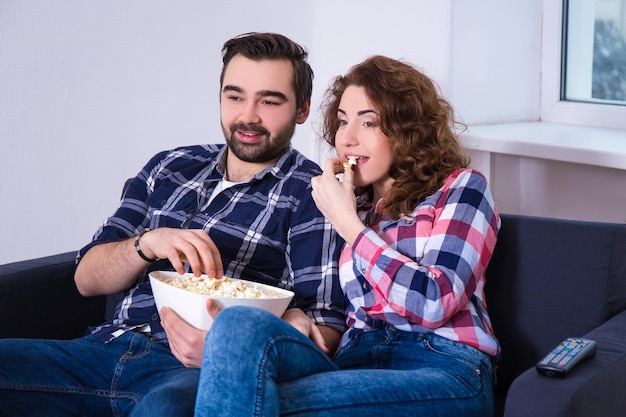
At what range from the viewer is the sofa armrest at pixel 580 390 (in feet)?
4.84

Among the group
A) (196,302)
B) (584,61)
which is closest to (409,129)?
(196,302)

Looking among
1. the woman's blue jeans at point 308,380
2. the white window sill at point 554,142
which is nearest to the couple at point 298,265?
the woman's blue jeans at point 308,380

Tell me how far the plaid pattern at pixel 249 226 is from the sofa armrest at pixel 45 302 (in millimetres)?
125

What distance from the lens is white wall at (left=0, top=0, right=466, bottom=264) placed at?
2963mm

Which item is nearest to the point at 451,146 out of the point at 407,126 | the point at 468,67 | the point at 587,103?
the point at 407,126

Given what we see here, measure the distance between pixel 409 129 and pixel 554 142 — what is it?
739 mm

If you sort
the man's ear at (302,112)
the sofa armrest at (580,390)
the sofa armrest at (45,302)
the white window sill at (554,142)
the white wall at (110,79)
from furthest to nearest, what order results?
the white wall at (110,79) → the white window sill at (554,142) → the man's ear at (302,112) → the sofa armrest at (45,302) → the sofa armrest at (580,390)

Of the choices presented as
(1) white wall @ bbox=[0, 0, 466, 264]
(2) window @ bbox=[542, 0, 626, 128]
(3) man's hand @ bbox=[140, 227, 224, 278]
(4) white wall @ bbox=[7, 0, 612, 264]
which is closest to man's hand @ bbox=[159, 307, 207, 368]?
(3) man's hand @ bbox=[140, 227, 224, 278]

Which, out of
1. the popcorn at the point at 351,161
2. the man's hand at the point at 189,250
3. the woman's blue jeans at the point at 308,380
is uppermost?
the popcorn at the point at 351,161

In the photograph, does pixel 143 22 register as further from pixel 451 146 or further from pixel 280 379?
pixel 280 379

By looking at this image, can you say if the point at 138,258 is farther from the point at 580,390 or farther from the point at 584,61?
the point at 584,61

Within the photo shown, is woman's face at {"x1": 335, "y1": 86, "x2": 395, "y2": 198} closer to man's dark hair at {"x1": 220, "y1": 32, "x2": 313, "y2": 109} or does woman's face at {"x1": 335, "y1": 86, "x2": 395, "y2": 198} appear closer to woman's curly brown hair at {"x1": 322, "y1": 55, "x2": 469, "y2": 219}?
woman's curly brown hair at {"x1": 322, "y1": 55, "x2": 469, "y2": 219}

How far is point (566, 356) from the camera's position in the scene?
5.24 ft

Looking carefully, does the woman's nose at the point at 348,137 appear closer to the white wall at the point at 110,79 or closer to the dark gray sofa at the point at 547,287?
the dark gray sofa at the point at 547,287
